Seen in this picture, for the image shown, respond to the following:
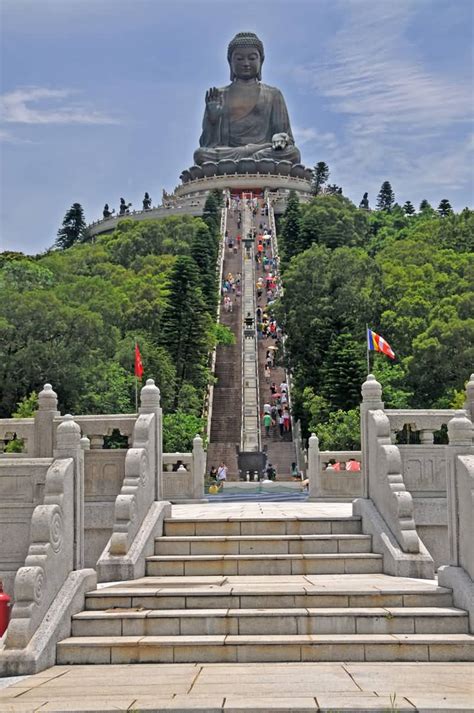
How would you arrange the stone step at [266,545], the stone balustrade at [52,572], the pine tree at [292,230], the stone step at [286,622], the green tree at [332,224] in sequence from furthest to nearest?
the pine tree at [292,230] → the green tree at [332,224] → the stone step at [266,545] → the stone step at [286,622] → the stone balustrade at [52,572]

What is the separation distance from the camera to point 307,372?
38.2 m

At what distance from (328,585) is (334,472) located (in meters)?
7.80

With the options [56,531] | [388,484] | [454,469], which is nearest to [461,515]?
[454,469]

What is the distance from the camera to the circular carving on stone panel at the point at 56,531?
27.1 feet

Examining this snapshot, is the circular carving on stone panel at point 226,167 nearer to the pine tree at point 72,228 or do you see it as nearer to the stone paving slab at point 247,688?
the pine tree at point 72,228

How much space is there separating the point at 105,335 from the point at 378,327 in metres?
10.7

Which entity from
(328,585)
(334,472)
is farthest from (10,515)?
(334,472)

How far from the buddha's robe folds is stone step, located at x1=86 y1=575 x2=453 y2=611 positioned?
241ft

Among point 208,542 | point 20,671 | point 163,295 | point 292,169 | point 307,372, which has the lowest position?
point 20,671

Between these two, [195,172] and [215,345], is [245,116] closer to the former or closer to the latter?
[195,172]

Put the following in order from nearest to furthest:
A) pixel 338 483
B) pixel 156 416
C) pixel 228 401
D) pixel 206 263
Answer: pixel 156 416 < pixel 338 483 < pixel 228 401 < pixel 206 263

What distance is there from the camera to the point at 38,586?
7914mm

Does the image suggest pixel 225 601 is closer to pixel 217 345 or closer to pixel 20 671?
pixel 20 671

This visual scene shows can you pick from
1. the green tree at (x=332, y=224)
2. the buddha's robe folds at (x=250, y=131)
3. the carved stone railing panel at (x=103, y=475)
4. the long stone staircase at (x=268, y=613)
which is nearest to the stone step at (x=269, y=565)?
the long stone staircase at (x=268, y=613)
